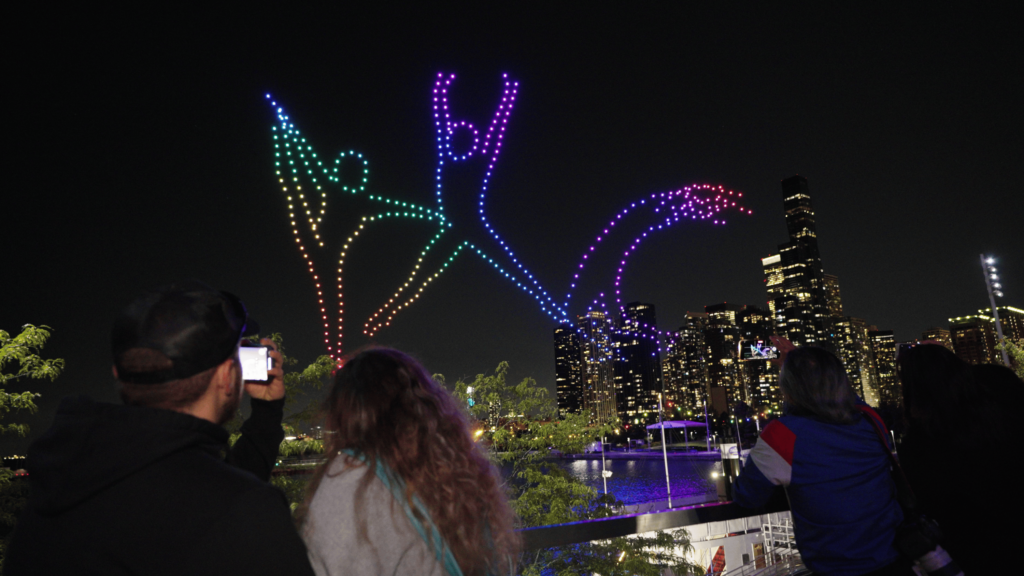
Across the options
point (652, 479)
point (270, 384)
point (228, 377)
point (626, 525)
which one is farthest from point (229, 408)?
point (652, 479)

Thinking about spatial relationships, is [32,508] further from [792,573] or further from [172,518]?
[792,573]

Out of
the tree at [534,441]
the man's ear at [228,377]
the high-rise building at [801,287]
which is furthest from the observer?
the high-rise building at [801,287]

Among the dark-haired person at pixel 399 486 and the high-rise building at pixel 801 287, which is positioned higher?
the high-rise building at pixel 801 287

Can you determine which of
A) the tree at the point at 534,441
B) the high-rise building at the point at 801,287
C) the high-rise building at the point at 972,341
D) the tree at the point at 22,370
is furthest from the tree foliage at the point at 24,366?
the high-rise building at the point at 801,287

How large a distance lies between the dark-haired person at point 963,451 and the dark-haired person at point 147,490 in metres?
2.43

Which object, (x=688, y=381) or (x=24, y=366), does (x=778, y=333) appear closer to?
(x=688, y=381)

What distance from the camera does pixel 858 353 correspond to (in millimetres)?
145500

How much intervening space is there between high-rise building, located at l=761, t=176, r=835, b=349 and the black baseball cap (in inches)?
5815

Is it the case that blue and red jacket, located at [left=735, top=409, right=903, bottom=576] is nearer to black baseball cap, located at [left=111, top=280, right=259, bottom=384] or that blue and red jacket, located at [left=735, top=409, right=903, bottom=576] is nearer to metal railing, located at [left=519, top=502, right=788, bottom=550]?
metal railing, located at [left=519, top=502, right=788, bottom=550]

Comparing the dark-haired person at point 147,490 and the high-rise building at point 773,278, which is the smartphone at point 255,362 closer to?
the dark-haired person at point 147,490

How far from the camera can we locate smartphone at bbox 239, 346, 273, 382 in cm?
175

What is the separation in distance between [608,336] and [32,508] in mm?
6793

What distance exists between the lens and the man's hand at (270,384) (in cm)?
181

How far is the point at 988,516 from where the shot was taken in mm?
2115
